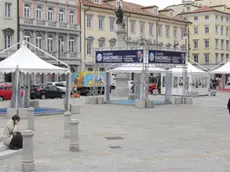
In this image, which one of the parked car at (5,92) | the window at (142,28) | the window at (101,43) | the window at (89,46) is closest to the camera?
the parked car at (5,92)

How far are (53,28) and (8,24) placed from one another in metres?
6.06

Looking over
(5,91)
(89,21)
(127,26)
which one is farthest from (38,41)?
(5,91)

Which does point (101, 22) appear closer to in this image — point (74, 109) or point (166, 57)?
point (166, 57)

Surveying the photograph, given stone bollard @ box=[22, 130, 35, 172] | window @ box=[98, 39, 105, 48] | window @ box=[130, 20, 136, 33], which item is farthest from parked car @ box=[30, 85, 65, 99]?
stone bollard @ box=[22, 130, 35, 172]

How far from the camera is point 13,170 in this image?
9352mm

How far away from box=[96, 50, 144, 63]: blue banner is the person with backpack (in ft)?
50.7

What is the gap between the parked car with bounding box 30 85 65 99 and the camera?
3784cm

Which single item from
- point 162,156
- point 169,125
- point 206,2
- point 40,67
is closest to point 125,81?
point 40,67

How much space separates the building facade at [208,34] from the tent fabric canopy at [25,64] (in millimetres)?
59730

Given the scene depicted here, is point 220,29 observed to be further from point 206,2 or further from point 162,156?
point 162,156

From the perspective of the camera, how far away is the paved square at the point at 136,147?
31.7ft

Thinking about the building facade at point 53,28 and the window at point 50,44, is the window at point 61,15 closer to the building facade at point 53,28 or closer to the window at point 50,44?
the building facade at point 53,28

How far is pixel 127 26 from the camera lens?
2431 inches

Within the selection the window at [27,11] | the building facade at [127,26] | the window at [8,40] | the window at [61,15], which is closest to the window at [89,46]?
the building facade at [127,26]
